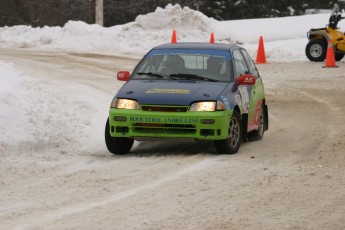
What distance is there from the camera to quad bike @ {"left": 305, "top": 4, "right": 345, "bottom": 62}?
2823 centimetres

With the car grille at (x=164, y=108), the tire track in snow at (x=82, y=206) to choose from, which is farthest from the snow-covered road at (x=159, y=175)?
the car grille at (x=164, y=108)

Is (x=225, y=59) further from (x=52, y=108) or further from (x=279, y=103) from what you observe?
(x=279, y=103)

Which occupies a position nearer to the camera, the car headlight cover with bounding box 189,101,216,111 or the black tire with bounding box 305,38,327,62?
the car headlight cover with bounding box 189,101,216,111

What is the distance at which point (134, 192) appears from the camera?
9.20 meters

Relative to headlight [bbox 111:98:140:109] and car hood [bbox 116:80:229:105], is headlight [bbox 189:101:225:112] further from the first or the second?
headlight [bbox 111:98:140:109]

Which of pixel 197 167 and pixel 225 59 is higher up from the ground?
pixel 225 59

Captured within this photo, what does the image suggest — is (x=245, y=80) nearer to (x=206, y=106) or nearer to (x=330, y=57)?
(x=206, y=106)

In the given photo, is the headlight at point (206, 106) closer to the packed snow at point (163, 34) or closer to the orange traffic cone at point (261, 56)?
the orange traffic cone at point (261, 56)

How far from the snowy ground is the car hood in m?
0.71

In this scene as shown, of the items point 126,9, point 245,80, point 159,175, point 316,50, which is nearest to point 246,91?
point 245,80

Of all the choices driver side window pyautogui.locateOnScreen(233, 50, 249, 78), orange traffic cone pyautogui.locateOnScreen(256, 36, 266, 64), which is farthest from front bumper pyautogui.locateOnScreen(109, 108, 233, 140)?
orange traffic cone pyautogui.locateOnScreen(256, 36, 266, 64)

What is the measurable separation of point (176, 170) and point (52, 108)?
4.65m

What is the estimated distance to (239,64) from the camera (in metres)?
13.2

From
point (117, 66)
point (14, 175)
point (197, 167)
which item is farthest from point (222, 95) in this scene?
point (117, 66)
